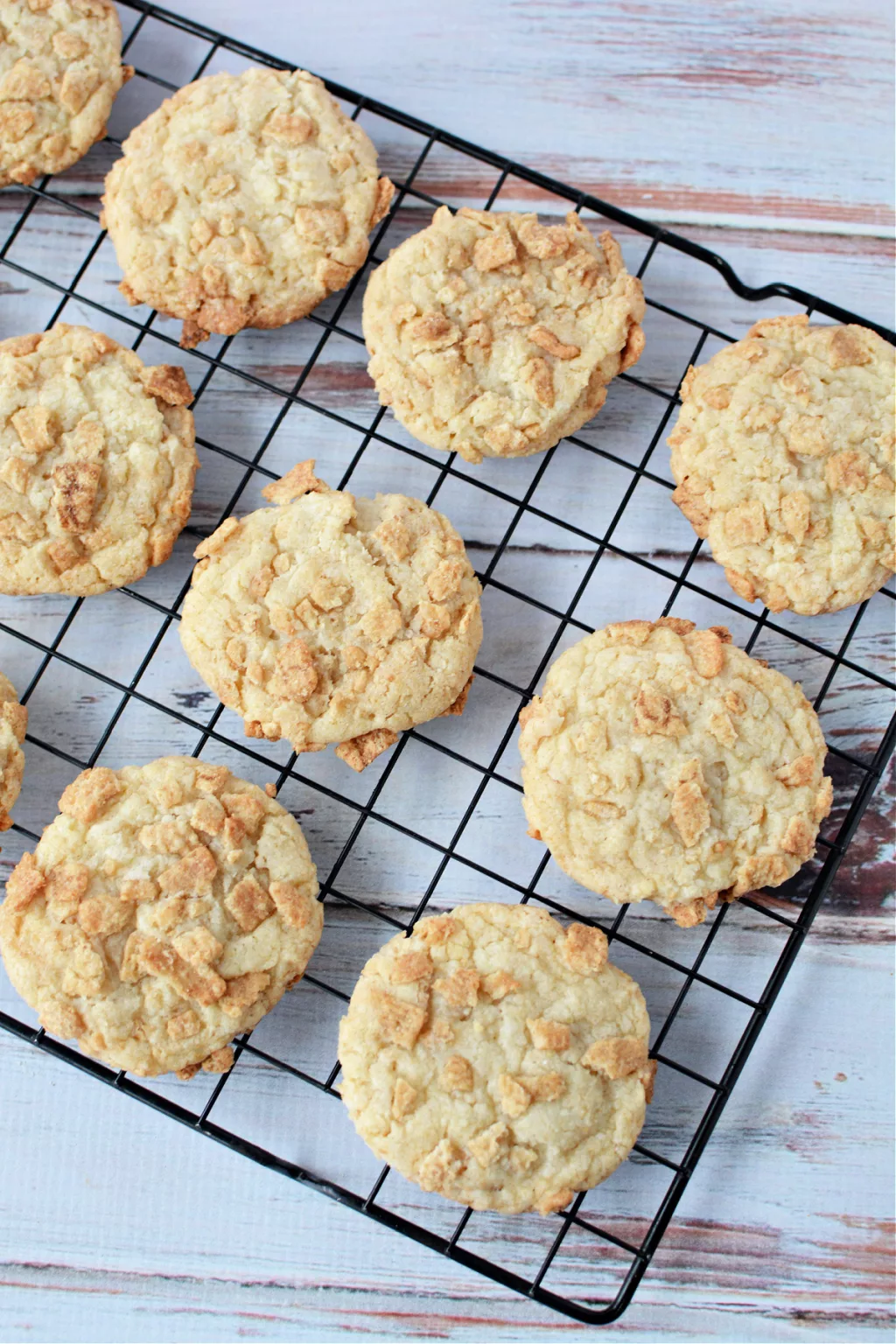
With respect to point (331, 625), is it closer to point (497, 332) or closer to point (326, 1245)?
point (497, 332)

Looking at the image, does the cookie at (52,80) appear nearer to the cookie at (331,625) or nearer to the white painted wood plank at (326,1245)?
the cookie at (331,625)

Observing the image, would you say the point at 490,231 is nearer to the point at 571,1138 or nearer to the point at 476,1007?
the point at 476,1007

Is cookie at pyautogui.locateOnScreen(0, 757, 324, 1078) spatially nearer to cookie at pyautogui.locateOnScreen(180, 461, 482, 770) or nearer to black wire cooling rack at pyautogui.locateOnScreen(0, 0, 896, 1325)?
black wire cooling rack at pyautogui.locateOnScreen(0, 0, 896, 1325)

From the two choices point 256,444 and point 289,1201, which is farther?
point 256,444

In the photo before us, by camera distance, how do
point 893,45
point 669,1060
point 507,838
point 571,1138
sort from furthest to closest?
point 893,45, point 507,838, point 669,1060, point 571,1138

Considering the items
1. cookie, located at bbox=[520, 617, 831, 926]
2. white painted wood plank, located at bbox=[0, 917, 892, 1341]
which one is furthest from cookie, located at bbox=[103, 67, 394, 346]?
white painted wood plank, located at bbox=[0, 917, 892, 1341]

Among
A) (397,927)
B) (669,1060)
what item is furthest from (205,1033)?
(669,1060)

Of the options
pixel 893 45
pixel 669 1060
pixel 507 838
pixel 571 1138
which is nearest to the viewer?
pixel 571 1138

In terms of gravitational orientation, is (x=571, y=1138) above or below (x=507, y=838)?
below
